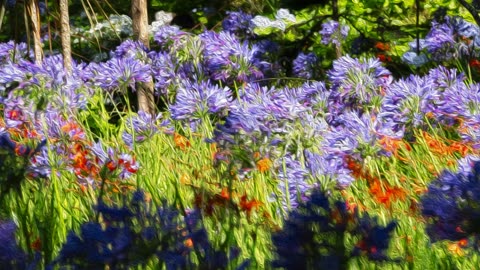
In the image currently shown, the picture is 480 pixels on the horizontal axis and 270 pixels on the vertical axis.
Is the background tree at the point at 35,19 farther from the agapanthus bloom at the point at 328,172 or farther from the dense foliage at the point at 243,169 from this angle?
Result: the agapanthus bloom at the point at 328,172

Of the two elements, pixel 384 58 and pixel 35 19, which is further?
pixel 384 58

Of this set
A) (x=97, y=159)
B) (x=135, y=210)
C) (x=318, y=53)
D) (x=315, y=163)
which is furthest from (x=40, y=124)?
(x=318, y=53)

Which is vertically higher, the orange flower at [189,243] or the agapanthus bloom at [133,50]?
the agapanthus bloom at [133,50]

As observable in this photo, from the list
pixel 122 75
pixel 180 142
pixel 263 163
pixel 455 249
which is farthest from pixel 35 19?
pixel 455 249

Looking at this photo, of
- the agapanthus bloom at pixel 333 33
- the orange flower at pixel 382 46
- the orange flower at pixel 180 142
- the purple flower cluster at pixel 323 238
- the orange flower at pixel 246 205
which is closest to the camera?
the purple flower cluster at pixel 323 238

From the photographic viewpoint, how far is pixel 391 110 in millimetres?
3506

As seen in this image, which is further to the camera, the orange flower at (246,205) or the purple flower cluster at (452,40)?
the purple flower cluster at (452,40)

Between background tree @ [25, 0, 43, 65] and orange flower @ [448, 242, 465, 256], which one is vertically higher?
background tree @ [25, 0, 43, 65]

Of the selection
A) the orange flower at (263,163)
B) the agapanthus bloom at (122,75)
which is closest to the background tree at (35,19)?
the agapanthus bloom at (122,75)

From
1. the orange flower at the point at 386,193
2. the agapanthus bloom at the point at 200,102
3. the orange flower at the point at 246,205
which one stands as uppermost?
the agapanthus bloom at the point at 200,102

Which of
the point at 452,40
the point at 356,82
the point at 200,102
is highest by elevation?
the point at 452,40

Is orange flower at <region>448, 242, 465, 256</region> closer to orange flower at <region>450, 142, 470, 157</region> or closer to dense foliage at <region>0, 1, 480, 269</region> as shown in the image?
dense foliage at <region>0, 1, 480, 269</region>

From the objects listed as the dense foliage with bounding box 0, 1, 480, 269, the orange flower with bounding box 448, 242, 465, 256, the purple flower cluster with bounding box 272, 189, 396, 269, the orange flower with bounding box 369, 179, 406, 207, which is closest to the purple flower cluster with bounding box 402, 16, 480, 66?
the dense foliage with bounding box 0, 1, 480, 269

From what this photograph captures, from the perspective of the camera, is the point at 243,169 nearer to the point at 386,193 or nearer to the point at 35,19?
the point at 386,193
